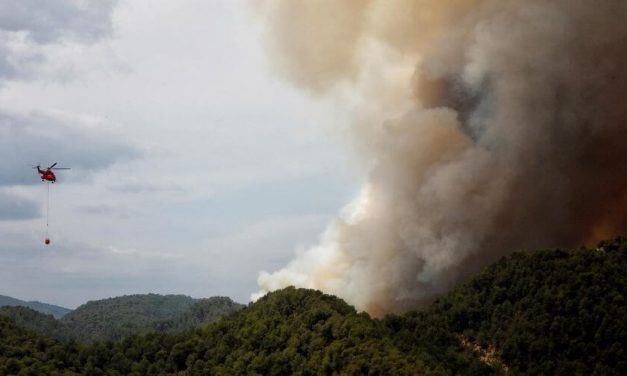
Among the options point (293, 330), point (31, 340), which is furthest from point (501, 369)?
A: point (31, 340)

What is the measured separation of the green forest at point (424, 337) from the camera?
43.5 m

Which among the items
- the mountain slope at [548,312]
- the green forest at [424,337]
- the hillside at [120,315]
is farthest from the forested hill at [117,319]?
the mountain slope at [548,312]

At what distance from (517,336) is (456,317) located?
21.7ft

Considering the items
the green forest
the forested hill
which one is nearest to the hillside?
the forested hill

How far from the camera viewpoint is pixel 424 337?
49.2 metres

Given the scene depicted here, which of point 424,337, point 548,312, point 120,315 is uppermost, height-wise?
point 120,315

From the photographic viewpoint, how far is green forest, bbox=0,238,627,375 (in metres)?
43.5

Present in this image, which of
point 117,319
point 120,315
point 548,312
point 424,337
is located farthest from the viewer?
point 120,315

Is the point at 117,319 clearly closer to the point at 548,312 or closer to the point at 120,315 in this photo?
the point at 120,315

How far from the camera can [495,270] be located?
54688 millimetres

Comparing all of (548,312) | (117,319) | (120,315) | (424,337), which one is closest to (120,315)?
(120,315)

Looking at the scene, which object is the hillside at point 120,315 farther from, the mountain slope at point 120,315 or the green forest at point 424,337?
the green forest at point 424,337

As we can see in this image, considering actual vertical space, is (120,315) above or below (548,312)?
above

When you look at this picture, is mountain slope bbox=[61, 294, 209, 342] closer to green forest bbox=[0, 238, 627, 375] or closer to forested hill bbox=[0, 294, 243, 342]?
forested hill bbox=[0, 294, 243, 342]
